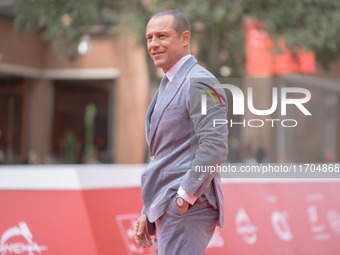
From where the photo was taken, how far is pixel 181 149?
2.61m

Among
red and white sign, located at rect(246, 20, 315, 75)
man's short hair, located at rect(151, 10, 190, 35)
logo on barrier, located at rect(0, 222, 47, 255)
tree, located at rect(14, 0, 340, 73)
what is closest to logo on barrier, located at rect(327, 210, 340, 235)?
logo on barrier, located at rect(0, 222, 47, 255)

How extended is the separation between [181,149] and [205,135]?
17 centimetres

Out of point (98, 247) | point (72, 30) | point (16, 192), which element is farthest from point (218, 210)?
point (72, 30)

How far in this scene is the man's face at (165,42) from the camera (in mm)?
2652

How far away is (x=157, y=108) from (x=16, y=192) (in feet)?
6.70

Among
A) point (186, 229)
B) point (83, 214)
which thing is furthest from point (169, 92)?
point (83, 214)

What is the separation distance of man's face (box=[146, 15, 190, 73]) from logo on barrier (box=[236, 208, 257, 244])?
2.94m

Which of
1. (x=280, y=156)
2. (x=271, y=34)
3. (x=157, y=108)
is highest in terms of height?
(x=271, y=34)

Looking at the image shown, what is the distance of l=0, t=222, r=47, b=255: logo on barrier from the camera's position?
4164 mm

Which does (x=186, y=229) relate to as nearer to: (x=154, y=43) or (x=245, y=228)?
(x=154, y=43)

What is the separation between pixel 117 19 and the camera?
1438cm

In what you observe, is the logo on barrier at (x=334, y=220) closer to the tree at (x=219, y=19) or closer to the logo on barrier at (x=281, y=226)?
the logo on barrier at (x=281, y=226)

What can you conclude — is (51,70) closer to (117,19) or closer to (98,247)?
(117,19)

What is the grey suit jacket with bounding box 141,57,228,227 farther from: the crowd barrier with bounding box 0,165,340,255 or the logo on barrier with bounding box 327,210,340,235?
the logo on barrier with bounding box 327,210,340,235
